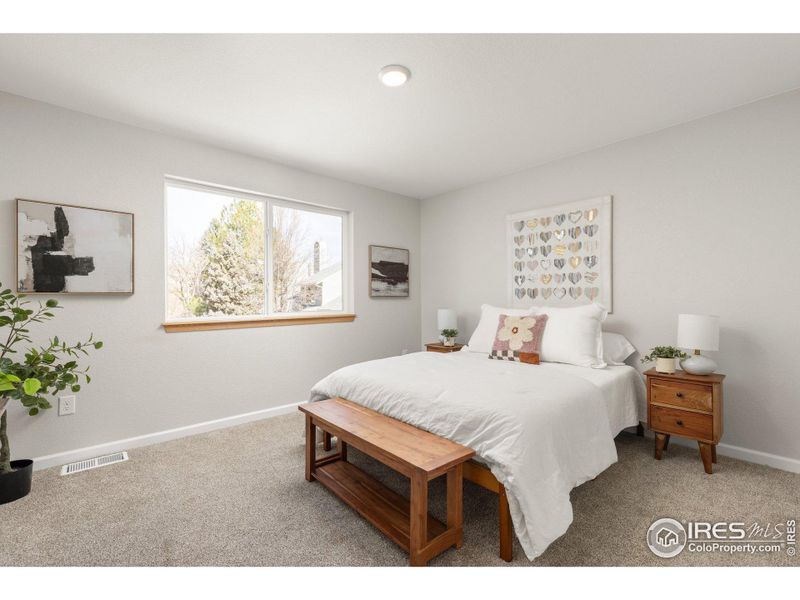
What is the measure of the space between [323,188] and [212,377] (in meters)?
2.10

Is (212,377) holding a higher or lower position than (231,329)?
lower

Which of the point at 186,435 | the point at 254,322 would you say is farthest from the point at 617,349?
the point at 186,435

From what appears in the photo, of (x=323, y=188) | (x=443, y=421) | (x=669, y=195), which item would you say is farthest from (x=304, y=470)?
(x=669, y=195)

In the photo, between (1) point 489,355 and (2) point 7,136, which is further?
(1) point 489,355

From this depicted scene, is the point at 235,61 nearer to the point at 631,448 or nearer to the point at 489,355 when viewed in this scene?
the point at 489,355

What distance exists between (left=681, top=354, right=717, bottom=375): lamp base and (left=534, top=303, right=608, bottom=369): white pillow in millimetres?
485

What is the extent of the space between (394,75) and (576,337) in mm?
2176

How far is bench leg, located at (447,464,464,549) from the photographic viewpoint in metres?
1.59

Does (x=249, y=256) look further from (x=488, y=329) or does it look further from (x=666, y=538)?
(x=666, y=538)

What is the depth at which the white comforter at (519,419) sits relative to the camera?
152 cm

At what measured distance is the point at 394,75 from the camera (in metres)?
2.06

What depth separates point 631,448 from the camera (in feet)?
8.83

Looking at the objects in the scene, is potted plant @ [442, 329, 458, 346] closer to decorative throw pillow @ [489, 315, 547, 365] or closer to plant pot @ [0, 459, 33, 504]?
decorative throw pillow @ [489, 315, 547, 365]

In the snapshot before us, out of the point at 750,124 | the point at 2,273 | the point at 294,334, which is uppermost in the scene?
the point at 750,124
